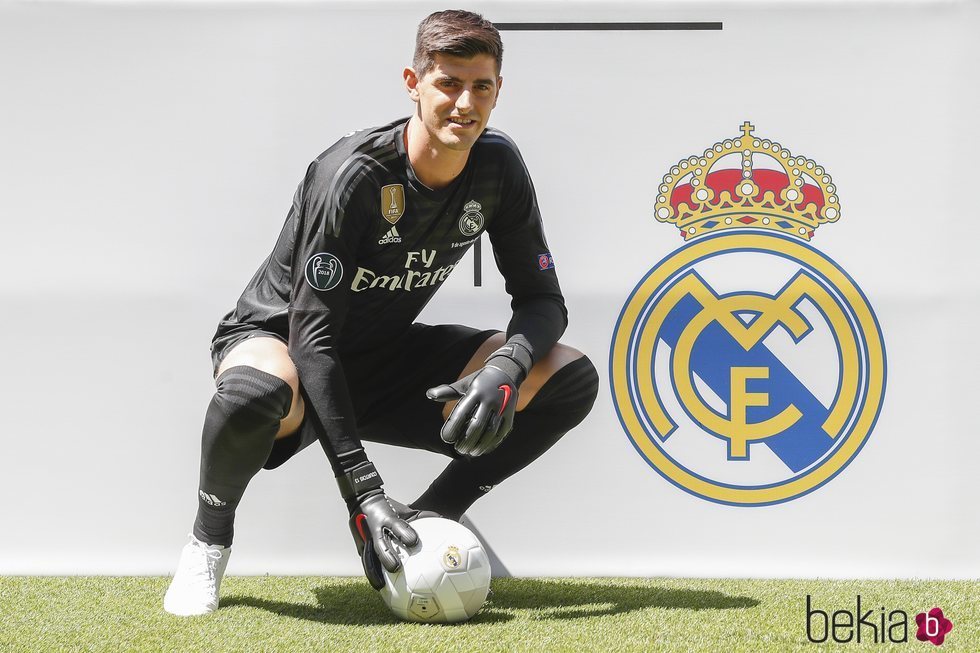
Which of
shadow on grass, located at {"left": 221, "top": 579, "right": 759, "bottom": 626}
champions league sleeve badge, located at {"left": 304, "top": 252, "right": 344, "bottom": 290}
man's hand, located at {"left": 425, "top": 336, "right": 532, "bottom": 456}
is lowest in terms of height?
shadow on grass, located at {"left": 221, "top": 579, "right": 759, "bottom": 626}

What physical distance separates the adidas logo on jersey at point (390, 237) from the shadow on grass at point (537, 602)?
2.41 ft

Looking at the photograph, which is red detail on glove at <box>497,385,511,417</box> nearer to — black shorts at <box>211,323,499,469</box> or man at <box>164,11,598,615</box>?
man at <box>164,11,598,615</box>

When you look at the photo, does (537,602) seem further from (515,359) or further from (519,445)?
(515,359)

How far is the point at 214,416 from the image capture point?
1984 millimetres

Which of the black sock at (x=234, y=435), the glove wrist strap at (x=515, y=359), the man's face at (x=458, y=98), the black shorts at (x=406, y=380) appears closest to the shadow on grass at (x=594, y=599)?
the black shorts at (x=406, y=380)

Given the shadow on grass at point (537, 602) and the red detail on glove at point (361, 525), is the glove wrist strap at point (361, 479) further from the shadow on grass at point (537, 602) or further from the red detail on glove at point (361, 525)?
the shadow on grass at point (537, 602)

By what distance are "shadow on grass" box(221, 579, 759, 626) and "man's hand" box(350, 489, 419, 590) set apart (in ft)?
0.42

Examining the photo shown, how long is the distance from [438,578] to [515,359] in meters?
0.45

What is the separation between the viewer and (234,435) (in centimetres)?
197

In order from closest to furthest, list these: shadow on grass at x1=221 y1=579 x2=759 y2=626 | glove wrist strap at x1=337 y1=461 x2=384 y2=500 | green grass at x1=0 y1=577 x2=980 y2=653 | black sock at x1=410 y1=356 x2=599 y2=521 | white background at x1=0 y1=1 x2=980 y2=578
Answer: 1. green grass at x1=0 y1=577 x2=980 y2=653
2. glove wrist strap at x1=337 y1=461 x2=384 y2=500
3. shadow on grass at x1=221 y1=579 x2=759 y2=626
4. black sock at x1=410 y1=356 x2=599 y2=521
5. white background at x1=0 y1=1 x2=980 y2=578

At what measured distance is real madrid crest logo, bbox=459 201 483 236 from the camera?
2.14 meters

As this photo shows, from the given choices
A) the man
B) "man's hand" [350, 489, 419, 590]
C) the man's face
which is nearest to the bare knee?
the man

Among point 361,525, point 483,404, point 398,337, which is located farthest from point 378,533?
point 398,337

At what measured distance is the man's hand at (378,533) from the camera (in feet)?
6.17
